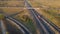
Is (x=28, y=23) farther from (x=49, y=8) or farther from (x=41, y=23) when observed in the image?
(x=49, y=8)

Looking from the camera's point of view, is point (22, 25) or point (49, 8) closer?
point (22, 25)

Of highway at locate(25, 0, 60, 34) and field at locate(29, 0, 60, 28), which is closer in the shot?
highway at locate(25, 0, 60, 34)

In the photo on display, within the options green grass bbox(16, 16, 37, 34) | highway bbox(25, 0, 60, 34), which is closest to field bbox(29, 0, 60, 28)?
highway bbox(25, 0, 60, 34)

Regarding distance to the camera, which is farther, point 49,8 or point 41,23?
point 49,8

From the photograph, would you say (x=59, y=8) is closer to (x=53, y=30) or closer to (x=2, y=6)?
(x=53, y=30)

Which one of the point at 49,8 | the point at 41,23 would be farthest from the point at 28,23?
the point at 49,8

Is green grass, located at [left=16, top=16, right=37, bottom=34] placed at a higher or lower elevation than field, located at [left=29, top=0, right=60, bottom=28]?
lower

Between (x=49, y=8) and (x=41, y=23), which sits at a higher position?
(x=49, y=8)

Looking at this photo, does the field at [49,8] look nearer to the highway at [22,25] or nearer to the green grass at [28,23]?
the highway at [22,25]

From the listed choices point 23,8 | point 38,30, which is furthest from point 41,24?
point 23,8

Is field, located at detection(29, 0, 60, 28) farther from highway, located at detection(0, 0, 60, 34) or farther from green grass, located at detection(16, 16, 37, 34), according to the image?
green grass, located at detection(16, 16, 37, 34)

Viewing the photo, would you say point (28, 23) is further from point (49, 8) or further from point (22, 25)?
point (49, 8)
